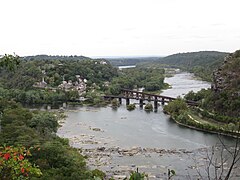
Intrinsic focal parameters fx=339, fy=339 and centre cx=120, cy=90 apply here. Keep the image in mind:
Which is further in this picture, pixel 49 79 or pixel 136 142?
pixel 49 79

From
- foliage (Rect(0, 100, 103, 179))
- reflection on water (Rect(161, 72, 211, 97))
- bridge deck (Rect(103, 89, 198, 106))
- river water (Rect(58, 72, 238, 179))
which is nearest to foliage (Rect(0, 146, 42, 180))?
foliage (Rect(0, 100, 103, 179))

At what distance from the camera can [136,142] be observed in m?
20.5

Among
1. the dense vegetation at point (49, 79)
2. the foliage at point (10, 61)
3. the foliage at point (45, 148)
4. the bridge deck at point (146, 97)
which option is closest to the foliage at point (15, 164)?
the foliage at point (10, 61)

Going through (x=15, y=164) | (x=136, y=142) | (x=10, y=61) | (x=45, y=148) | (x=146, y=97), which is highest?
(x=10, y=61)

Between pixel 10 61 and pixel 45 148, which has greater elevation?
pixel 10 61

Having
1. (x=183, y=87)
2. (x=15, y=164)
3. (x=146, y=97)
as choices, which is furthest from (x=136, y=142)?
(x=183, y=87)

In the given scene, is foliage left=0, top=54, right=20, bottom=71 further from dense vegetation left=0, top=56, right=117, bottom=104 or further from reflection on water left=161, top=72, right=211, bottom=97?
reflection on water left=161, top=72, right=211, bottom=97

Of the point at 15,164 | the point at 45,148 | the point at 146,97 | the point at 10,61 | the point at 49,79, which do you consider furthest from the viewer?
the point at 49,79

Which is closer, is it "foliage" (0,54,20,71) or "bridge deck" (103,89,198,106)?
"foliage" (0,54,20,71)

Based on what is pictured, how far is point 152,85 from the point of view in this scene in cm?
4894

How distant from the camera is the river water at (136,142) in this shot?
52.2 feet

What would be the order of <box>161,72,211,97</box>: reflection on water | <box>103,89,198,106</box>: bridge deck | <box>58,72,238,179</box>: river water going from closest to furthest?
<box>58,72,238,179</box>: river water < <box>103,89,198,106</box>: bridge deck < <box>161,72,211,97</box>: reflection on water

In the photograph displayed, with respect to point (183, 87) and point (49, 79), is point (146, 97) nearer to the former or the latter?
point (183, 87)

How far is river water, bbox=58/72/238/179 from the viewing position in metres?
15.9
